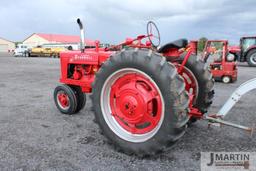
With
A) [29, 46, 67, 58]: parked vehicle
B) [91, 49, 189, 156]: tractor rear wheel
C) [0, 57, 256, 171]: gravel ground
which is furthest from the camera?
[29, 46, 67, 58]: parked vehicle

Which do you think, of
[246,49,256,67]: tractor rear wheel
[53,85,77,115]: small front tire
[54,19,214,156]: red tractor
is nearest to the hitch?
[54,19,214,156]: red tractor

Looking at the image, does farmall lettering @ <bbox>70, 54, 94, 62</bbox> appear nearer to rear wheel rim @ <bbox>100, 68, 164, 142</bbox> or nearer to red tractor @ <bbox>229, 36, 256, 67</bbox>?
rear wheel rim @ <bbox>100, 68, 164, 142</bbox>

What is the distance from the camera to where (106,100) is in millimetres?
2859

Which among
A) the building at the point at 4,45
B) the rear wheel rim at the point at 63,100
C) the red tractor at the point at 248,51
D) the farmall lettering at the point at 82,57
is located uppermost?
the building at the point at 4,45

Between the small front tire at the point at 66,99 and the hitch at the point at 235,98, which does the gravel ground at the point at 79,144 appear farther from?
the hitch at the point at 235,98

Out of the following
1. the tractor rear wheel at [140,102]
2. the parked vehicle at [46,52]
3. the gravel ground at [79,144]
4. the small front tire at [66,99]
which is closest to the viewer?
the tractor rear wheel at [140,102]

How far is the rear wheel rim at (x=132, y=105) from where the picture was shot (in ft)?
8.34

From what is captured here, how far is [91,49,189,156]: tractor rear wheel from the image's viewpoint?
2277mm

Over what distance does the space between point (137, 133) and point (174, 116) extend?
0.64 m

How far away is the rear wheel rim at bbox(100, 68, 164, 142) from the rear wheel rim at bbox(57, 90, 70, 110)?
5.46ft

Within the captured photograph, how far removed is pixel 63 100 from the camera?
4289 mm

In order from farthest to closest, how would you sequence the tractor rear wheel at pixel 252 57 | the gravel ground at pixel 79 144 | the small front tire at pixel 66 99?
1. the tractor rear wheel at pixel 252 57
2. the small front tire at pixel 66 99
3. the gravel ground at pixel 79 144

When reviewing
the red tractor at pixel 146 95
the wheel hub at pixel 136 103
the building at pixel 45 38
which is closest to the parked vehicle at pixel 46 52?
the building at pixel 45 38

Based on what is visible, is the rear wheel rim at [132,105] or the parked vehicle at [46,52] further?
the parked vehicle at [46,52]
